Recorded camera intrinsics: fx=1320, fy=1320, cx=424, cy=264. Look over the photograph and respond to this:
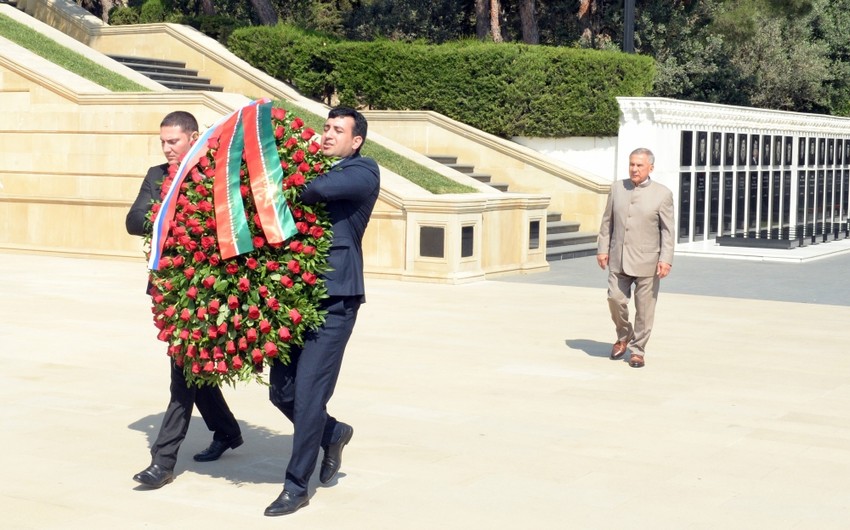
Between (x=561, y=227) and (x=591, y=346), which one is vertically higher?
(x=561, y=227)

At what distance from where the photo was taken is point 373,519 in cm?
579

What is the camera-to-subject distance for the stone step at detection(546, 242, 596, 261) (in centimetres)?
1930

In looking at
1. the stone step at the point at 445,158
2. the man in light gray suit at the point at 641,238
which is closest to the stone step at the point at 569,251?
the stone step at the point at 445,158

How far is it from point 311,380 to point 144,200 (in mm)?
1344

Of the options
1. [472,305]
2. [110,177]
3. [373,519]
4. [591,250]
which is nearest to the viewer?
[373,519]

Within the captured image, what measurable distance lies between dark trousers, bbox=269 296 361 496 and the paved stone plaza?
0.22 m

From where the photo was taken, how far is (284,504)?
5.82 m

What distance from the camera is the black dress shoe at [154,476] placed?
6.21 metres

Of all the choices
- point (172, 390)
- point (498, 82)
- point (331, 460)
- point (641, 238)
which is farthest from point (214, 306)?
point (498, 82)

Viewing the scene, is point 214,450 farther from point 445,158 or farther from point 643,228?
point 445,158

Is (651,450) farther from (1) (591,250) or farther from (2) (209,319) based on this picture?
(1) (591,250)

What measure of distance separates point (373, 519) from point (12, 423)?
9.28 feet

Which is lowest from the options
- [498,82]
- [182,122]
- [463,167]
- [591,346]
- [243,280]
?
[591,346]

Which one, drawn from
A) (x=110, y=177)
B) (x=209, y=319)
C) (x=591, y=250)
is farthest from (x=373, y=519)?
(x=591, y=250)
